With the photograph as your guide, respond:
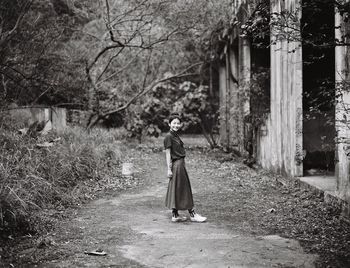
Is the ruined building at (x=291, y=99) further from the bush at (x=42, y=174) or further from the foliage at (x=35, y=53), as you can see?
the foliage at (x=35, y=53)

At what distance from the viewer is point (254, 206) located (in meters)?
7.76

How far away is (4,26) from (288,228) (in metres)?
7.99

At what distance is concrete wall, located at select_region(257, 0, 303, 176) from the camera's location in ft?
29.8

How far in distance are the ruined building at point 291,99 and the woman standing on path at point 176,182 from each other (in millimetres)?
1823

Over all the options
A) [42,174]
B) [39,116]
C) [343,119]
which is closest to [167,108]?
[39,116]

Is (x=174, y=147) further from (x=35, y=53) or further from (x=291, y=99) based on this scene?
(x=35, y=53)

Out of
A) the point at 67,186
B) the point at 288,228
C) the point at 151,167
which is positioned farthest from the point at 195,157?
the point at 288,228

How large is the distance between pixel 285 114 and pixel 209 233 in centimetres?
435

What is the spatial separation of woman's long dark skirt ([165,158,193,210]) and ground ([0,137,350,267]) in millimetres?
279

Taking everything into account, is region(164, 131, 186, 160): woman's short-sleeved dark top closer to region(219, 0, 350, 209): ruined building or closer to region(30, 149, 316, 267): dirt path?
region(30, 149, 316, 267): dirt path

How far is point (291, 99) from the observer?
9.27m

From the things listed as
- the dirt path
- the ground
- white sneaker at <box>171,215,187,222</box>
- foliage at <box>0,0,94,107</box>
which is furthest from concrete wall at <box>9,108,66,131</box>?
A: white sneaker at <box>171,215,187,222</box>

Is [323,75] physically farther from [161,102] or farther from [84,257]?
[84,257]

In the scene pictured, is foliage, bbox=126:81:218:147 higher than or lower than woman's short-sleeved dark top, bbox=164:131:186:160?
higher
